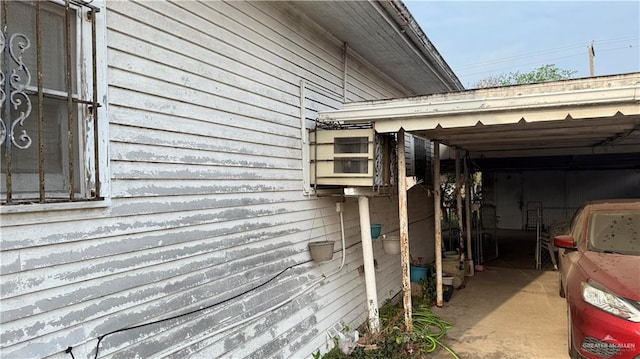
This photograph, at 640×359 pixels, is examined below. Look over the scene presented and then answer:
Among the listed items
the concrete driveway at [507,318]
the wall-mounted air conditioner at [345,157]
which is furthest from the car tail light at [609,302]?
the wall-mounted air conditioner at [345,157]

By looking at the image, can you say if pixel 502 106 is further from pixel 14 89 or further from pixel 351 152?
pixel 14 89

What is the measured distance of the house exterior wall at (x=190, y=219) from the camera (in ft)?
7.08

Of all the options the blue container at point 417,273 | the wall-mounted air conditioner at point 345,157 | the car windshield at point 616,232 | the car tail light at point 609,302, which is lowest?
the blue container at point 417,273

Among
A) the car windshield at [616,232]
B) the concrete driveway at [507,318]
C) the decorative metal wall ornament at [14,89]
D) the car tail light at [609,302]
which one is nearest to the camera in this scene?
the decorative metal wall ornament at [14,89]

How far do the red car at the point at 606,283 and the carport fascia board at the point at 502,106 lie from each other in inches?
55.0

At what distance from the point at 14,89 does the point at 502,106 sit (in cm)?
392

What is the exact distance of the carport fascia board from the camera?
12.6 feet

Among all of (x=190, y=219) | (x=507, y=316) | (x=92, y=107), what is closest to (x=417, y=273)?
(x=507, y=316)

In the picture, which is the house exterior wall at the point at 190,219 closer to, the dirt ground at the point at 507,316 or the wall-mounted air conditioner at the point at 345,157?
the wall-mounted air conditioner at the point at 345,157

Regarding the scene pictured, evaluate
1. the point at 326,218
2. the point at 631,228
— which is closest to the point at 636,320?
the point at 631,228

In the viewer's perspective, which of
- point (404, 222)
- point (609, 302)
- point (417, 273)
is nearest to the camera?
point (609, 302)

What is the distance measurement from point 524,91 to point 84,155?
12.9 ft

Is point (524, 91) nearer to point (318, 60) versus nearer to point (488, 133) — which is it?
point (488, 133)

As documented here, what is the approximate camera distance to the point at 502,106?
416cm
